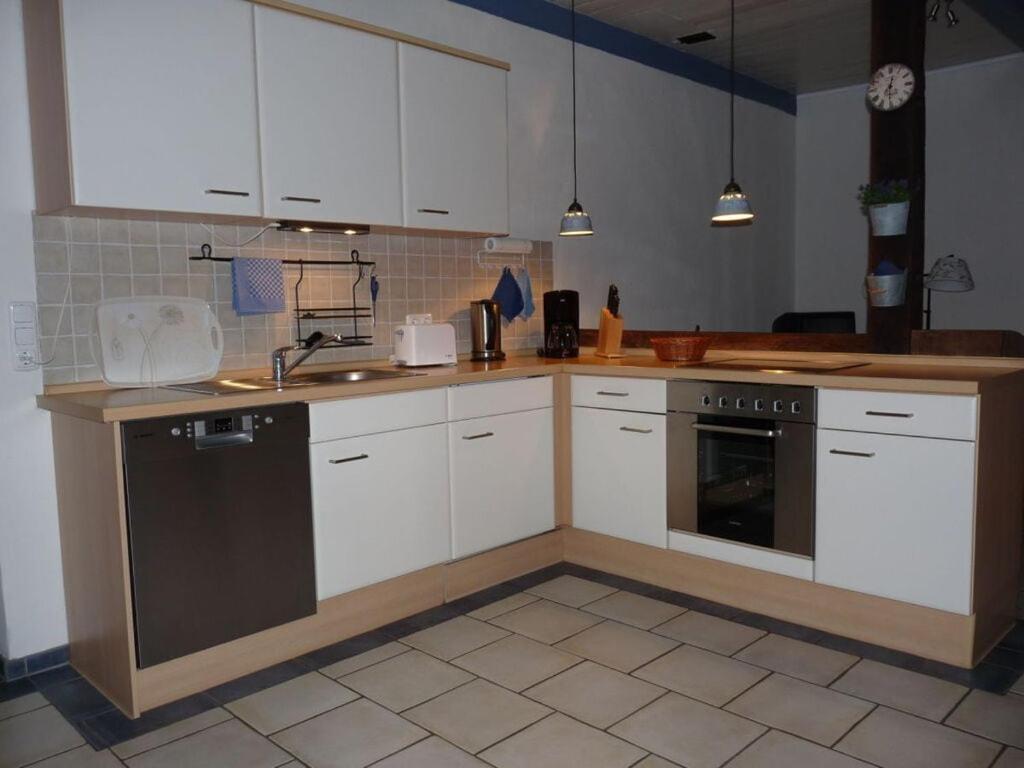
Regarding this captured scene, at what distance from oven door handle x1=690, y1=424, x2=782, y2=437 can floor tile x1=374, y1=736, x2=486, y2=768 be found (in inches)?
57.7

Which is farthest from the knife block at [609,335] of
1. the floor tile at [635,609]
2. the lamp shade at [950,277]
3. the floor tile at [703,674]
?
the lamp shade at [950,277]

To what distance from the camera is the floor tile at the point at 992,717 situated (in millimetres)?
2119

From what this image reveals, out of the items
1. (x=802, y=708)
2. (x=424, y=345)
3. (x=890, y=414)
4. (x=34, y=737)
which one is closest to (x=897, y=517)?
(x=890, y=414)

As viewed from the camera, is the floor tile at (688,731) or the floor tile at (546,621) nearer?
the floor tile at (688,731)

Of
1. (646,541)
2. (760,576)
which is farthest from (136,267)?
(760,576)

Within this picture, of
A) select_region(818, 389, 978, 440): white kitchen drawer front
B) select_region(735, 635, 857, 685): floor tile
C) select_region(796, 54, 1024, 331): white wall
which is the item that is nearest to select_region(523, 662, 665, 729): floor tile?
select_region(735, 635, 857, 685): floor tile

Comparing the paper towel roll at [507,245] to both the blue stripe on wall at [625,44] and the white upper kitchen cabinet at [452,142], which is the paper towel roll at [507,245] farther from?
the blue stripe on wall at [625,44]

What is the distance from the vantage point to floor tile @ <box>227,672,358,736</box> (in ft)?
7.52

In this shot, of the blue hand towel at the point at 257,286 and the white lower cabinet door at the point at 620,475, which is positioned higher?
the blue hand towel at the point at 257,286

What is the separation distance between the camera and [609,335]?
3713 millimetres

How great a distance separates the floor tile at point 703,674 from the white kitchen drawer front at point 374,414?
45.3 inches

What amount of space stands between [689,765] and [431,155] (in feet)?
7.76

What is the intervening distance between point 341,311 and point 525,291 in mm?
1011

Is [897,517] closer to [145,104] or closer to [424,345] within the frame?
[424,345]
